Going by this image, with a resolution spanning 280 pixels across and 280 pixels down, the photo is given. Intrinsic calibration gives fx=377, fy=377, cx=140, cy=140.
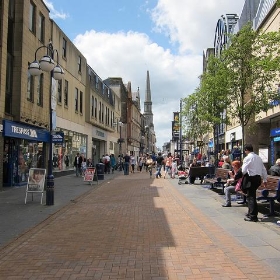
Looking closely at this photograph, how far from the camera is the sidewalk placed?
539cm

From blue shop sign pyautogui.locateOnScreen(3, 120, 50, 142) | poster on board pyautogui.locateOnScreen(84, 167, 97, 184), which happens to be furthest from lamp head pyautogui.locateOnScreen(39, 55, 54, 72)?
poster on board pyautogui.locateOnScreen(84, 167, 97, 184)

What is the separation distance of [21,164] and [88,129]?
17.1m

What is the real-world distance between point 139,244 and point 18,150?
518 inches

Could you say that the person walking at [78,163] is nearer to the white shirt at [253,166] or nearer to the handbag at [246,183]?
the handbag at [246,183]

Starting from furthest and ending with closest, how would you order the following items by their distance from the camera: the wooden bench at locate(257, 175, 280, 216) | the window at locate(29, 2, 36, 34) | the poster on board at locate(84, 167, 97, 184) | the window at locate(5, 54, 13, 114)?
the poster on board at locate(84, 167, 97, 184), the window at locate(29, 2, 36, 34), the window at locate(5, 54, 13, 114), the wooden bench at locate(257, 175, 280, 216)

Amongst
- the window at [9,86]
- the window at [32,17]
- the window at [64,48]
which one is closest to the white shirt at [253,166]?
the window at [9,86]

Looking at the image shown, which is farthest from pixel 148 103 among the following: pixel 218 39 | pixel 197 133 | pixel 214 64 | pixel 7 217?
pixel 7 217

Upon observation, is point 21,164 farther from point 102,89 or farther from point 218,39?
point 218,39

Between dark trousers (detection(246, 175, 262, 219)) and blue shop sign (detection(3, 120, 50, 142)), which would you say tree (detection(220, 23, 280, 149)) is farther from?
blue shop sign (detection(3, 120, 50, 142))

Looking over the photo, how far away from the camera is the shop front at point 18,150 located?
17.2 metres

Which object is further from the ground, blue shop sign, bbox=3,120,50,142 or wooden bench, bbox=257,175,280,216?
blue shop sign, bbox=3,120,50,142

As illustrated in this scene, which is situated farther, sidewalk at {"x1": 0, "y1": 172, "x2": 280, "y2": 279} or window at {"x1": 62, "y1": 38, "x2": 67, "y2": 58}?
window at {"x1": 62, "y1": 38, "x2": 67, "y2": 58}

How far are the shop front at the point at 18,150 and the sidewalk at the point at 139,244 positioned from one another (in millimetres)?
6056

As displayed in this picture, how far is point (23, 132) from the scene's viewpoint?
18.2 m
